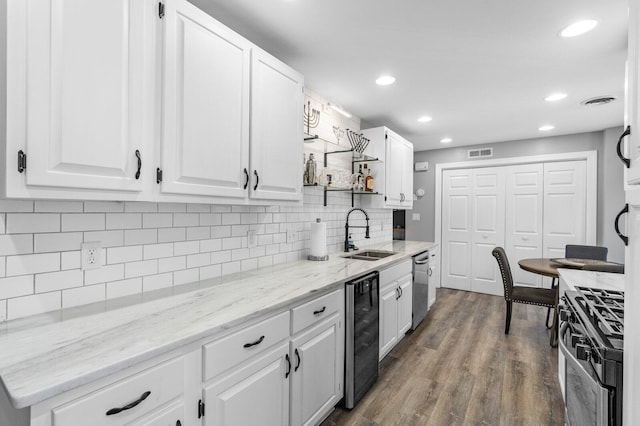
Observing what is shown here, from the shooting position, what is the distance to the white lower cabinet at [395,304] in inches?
107

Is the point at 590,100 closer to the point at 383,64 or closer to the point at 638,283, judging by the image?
the point at 383,64

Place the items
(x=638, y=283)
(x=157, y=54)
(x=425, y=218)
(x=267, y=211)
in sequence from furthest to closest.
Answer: (x=425, y=218), (x=267, y=211), (x=157, y=54), (x=638, y=283)

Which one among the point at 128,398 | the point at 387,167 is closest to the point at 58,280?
the point at 128,398

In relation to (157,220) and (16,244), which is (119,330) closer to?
(16,244)

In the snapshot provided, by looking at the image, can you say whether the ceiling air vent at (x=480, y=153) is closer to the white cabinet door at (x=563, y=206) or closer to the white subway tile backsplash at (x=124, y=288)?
the white cabinet door at (x=563, y=206)

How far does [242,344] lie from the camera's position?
1368mm

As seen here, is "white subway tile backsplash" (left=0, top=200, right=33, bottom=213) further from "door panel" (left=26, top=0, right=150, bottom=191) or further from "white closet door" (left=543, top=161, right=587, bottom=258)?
"white closet door" (left=543, top=161, right=587, bottom=258)

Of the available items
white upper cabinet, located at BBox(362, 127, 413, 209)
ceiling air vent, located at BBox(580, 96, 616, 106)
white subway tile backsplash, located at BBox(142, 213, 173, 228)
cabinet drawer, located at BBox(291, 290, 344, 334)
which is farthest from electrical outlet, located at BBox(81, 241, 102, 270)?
ceiling air vent, located at BBox(580, 96, 616, 106)

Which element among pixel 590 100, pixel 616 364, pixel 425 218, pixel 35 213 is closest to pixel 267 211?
pixel 35 213

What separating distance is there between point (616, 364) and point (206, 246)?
76.9 inches

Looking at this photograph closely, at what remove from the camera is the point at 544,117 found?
3879 millimetres

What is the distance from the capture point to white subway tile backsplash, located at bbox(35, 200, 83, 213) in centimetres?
130

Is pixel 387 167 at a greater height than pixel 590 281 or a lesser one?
greater

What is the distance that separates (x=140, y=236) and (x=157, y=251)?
0.12 meters
